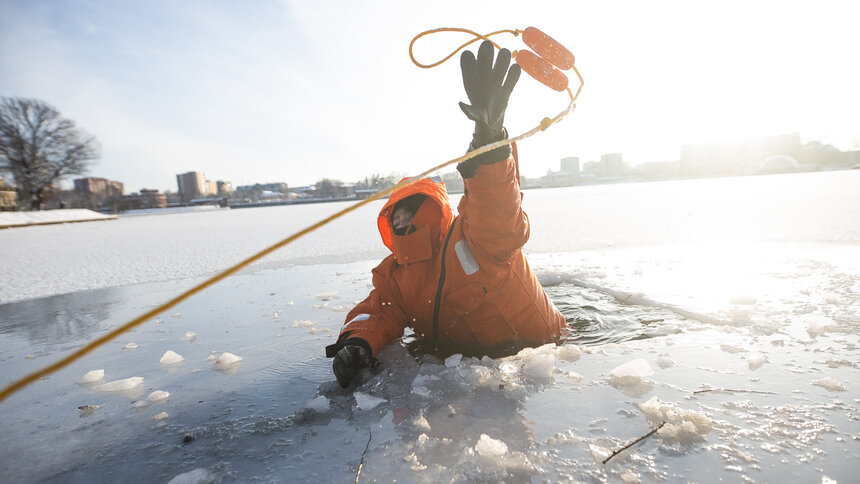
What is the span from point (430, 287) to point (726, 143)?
279 feet

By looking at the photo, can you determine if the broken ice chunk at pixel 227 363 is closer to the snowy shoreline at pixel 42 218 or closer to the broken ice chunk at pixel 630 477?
the broken ice chunk at pixel 630 477

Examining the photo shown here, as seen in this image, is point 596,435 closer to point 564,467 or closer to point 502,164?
point 564,467

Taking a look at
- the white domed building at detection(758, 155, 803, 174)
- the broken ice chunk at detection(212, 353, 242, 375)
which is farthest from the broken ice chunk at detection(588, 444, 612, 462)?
the white domed building at detection(758, 155, 803, 174)

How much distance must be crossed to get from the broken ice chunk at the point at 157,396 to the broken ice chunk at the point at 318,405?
74 cm

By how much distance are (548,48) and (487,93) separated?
441 millimetres

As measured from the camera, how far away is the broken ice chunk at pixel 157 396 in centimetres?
179

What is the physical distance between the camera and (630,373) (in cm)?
164

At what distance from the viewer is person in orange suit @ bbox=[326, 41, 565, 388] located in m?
1.70

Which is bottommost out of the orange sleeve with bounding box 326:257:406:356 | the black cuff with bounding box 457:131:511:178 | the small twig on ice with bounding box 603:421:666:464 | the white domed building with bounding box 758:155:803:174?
the small twig on ice with bounding box 603:421:666:464

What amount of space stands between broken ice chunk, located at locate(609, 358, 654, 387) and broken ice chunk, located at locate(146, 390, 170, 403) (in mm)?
1947

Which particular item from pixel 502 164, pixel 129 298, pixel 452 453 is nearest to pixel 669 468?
pixel 452 453

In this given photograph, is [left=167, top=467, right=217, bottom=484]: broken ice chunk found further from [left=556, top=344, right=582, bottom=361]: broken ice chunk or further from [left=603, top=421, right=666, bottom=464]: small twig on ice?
[left=556, top=344, right=582, bottom=361]: broken ice chunk

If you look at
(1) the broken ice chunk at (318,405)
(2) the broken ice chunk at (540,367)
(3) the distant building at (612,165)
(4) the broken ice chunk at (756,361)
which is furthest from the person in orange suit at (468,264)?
(3) the distant building at (612,165)

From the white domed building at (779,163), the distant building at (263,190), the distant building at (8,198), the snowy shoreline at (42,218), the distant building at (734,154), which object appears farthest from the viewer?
the distant building at (263,190)
